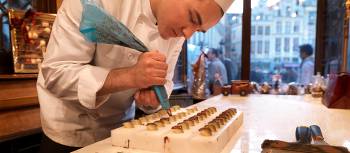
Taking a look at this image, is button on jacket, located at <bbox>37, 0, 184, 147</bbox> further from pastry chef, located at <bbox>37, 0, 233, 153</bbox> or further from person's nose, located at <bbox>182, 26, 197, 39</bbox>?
person's nose, located at <bbox>182, 26, 197, 39</bbox>

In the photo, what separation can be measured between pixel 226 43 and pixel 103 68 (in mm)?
3944

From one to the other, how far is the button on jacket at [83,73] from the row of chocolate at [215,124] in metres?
0.29

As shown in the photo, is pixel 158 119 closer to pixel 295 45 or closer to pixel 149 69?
pixel 149 69

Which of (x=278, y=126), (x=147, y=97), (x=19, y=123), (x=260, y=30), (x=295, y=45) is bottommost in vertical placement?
(x=19, y=123)

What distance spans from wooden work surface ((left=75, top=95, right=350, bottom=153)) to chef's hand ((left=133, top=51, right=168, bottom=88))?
17 cm

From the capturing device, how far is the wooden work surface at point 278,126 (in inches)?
30.4

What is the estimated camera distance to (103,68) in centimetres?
81

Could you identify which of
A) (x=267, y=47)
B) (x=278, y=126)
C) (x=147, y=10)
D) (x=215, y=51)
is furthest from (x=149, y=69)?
(x=267, y=47)

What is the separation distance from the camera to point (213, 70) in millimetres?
4289

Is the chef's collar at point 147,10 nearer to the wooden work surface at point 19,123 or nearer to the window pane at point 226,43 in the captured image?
the wooden work surface at point 19,123

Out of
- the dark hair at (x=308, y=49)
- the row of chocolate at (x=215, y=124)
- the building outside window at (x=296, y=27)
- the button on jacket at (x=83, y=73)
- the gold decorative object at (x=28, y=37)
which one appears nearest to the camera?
the row of chocolate at (x=215, y=124)

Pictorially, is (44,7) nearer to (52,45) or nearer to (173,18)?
(52,45)

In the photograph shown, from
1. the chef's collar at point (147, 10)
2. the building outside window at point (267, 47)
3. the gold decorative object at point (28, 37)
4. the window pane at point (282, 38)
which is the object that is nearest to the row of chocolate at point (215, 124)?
the chef's collar at point (147, 10)

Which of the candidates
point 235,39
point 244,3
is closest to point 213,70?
point 235,39
